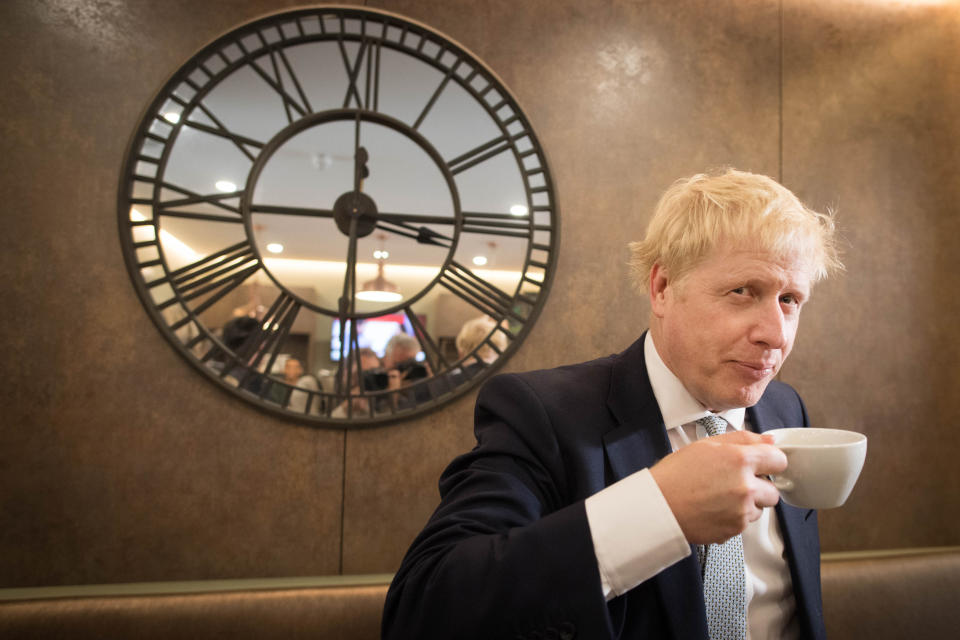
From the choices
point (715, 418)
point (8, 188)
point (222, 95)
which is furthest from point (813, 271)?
point (8, 188)

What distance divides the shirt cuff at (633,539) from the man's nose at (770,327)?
353 mm

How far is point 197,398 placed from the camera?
6.07 ft

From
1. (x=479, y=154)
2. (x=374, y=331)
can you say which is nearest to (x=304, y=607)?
(x=374, y=331)

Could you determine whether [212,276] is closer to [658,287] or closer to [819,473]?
[658,287]

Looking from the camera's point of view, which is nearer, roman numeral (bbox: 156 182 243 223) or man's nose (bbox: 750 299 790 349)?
man's nose (bbox: 750 299 790 349)

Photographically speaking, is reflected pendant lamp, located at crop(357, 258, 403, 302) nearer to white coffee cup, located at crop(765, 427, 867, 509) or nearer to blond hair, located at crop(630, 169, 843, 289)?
blond hair, located at crop(630, 169, 843, 289)

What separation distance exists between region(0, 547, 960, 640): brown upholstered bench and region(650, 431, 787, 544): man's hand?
113 cm

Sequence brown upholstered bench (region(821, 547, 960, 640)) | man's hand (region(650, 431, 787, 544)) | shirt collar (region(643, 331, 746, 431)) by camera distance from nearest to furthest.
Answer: man's hand (region(650, 431, 787, 544)) → shirt collar (region(643, 331, 746, 431)) → brown upholstered bench (region(821, 547, 960, 640))

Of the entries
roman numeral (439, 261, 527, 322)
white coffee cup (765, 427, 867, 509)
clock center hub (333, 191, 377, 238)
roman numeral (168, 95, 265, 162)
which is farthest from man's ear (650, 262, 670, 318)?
roman numeral (168, 95, 265, 162)

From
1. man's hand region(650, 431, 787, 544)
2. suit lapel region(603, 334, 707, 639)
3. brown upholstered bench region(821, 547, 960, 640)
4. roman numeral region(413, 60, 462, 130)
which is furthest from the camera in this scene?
roman numeral region(413, 60, 462, 130)

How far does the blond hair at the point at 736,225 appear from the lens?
955mm

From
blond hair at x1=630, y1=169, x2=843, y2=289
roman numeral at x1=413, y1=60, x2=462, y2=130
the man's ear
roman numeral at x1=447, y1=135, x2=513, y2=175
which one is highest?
roman numeral at x1=413, y1=60, x2=462, y2=130

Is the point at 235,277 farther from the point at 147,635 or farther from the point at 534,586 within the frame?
the point at 534,586

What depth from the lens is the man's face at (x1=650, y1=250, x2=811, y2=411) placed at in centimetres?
94
